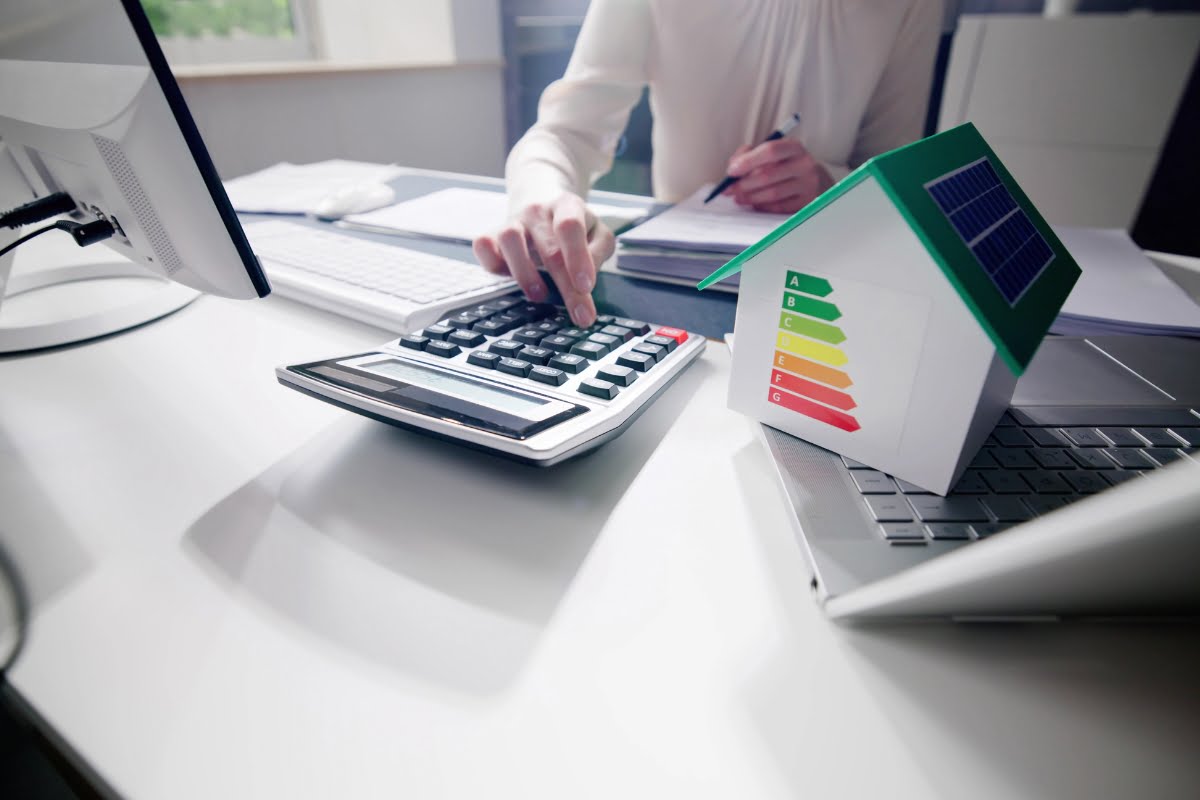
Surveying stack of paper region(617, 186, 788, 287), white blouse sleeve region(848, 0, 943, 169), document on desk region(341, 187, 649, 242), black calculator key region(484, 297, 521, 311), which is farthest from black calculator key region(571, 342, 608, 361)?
white blouse sleeve region(848, 0, 943, 169)

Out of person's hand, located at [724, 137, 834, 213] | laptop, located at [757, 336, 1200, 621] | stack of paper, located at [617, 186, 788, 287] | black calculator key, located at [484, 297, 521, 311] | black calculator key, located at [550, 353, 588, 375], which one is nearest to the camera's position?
laptop, located at [757, 336, 1200, 621]

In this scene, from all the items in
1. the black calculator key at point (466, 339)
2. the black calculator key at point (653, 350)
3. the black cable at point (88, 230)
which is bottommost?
the black calculator key at point (653, 350)

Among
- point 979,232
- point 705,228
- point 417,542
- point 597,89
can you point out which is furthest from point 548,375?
point 597,89

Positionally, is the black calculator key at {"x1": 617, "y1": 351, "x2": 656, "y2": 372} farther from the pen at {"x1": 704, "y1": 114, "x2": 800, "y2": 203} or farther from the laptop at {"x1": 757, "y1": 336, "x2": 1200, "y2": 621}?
the pen at {"x1": 704, "y1": 114, "x2": 800, "y2": 203}

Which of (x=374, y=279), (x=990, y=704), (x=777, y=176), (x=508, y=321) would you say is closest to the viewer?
(x=990, y=704)

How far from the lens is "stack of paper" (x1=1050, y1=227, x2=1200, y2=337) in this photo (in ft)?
1.57

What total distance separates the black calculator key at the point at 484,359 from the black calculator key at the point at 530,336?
28 millimetres

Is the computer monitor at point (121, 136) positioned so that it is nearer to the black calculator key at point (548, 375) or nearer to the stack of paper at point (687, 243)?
the black calculator key at point (548, 375)

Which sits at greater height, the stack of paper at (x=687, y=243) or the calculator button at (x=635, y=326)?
the calculator button at (x=635, y=326)

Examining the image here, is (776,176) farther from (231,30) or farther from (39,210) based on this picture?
(231,30)

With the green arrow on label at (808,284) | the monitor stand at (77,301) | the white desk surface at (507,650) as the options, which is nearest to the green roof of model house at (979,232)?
the green arrow on label at (808,284)

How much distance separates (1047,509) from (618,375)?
0.73ft

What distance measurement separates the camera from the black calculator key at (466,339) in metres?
0.42

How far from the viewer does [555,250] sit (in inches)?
20.4
